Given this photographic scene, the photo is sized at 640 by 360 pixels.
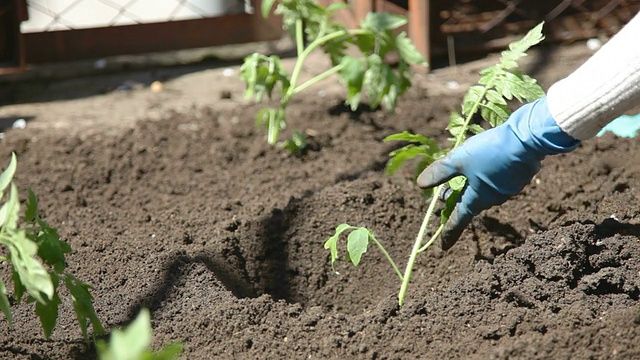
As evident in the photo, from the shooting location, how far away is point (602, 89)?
6.91 feet

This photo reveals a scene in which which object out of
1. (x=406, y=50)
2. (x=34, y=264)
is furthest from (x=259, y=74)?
(x=34, y=264)

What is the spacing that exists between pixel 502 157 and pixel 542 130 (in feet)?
0.43

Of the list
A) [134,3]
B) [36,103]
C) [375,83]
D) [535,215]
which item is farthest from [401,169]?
[134,3]

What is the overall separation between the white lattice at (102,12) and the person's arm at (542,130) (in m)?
3.08

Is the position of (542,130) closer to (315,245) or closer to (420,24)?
(315,245)

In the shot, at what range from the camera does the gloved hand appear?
2.24 metres

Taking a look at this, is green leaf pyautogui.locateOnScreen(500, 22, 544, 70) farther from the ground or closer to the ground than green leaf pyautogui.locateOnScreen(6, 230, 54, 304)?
farther from the ground

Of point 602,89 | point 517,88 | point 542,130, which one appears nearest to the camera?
point 602,89

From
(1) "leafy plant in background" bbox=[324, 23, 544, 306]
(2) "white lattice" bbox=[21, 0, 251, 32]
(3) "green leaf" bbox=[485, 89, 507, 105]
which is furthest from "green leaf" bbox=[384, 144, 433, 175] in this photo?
(2) "white lattice" bbox=[21, 0, 251, 32]

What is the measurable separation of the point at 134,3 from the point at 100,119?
1333mm

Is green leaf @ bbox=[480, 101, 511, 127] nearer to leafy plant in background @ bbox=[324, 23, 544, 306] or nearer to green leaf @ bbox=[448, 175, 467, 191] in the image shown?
leafy plant in background @ bbox=[324, 23, 544, 306]

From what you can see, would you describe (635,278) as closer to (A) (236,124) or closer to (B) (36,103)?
(A) (236,124)

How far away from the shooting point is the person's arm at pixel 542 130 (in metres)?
2.08

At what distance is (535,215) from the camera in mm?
2918
